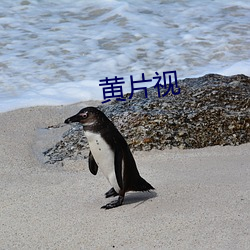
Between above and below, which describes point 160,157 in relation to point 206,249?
below

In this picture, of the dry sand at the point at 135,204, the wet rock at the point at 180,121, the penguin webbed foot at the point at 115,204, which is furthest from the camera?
the wet rock at the point at 180,121

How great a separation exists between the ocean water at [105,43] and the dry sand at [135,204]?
218cm

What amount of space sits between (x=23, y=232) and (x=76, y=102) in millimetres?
3406

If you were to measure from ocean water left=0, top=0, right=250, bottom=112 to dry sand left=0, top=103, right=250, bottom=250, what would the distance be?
2.18m

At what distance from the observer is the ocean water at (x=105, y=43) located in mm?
7672

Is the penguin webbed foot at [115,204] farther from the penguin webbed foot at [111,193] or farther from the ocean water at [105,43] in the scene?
the ocean water at [105,43]

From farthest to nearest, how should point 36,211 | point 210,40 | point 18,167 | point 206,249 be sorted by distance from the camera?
point 210,40
point 18,167
point 36,211
point 206,249

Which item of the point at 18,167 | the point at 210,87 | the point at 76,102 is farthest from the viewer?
the point at 76,102

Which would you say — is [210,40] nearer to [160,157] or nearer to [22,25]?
[22,25]

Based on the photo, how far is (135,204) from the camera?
150 inches

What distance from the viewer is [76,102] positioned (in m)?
6.88

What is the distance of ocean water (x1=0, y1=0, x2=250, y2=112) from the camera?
25.2 feet

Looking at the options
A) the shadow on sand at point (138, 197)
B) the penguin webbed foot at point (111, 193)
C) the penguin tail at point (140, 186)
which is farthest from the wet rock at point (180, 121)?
the penguin tail at point (140, 186)

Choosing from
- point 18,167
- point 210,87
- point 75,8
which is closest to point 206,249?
point 18,167
